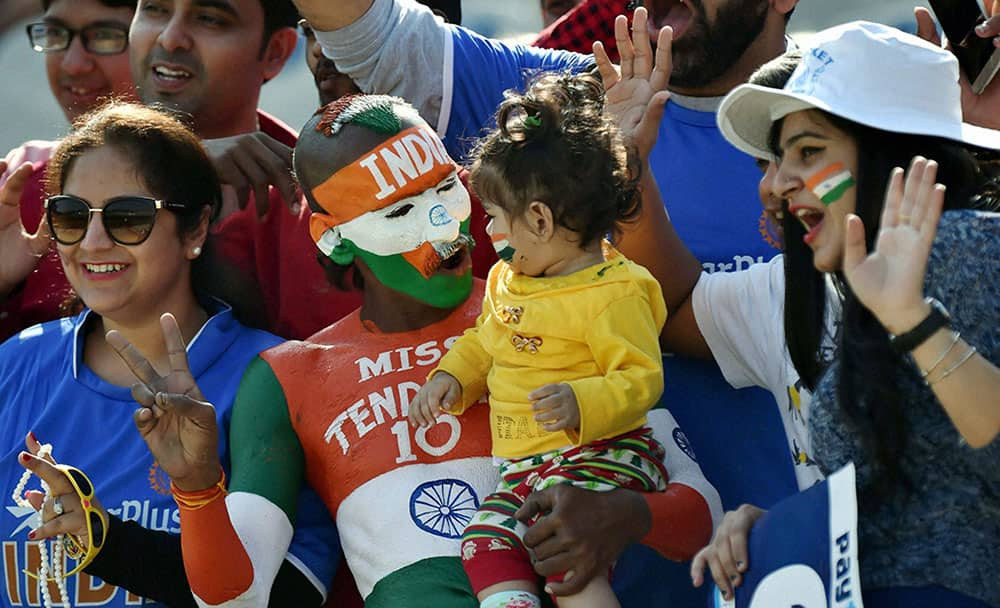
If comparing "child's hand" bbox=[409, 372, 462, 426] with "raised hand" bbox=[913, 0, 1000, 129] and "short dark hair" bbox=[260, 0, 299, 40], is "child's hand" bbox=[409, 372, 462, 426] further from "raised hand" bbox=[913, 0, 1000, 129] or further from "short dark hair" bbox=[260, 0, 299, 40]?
"short dark hair" bbox=[260, 0, 299, 40]

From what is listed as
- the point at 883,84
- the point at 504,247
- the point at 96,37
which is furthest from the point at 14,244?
the point at 883,84

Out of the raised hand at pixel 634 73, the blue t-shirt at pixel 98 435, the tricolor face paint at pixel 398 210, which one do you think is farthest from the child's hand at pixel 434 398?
the raised hand at pixel 634 73

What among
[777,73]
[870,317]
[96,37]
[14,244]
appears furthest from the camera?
[96,37]

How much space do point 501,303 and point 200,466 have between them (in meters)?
0.69

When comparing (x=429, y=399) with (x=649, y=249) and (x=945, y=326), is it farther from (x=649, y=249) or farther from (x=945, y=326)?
(x=945, y=326)

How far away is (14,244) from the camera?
4195 millimetres

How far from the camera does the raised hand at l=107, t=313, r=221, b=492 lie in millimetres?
3020

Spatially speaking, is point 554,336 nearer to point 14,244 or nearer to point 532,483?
point 532,483

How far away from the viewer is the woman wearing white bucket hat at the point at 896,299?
234 centimetres

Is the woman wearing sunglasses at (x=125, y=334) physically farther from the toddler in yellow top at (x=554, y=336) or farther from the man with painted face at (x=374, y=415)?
the toddler in yellow top at (x=554, y=336)

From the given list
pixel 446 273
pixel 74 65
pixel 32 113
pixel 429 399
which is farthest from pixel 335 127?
pixel 32 113

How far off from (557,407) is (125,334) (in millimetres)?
1316

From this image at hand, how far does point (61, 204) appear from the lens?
3615 mm

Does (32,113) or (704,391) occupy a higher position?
(704,391)
